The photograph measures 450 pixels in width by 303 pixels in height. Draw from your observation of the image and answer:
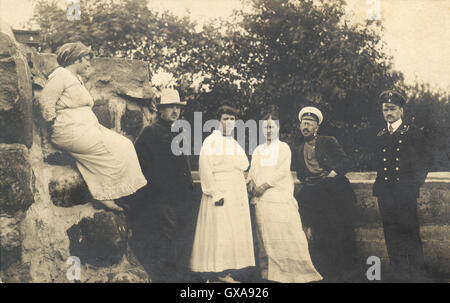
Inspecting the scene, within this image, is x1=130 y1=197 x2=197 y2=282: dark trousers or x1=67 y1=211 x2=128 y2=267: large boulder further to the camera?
x1=130 y1=197 x2=197 y2=282: dark trousers

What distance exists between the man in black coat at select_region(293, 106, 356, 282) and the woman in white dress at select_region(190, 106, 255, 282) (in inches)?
28.3

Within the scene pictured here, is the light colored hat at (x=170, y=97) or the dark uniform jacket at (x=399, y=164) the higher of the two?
the light colored hat at (x=170, y=97)

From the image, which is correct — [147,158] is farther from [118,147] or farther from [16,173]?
[16,173]

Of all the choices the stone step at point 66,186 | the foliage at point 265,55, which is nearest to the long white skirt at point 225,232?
the foliage at point 265,55

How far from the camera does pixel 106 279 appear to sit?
607 centimetres

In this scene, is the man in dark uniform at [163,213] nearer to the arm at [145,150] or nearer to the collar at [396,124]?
the arm at [145,150]

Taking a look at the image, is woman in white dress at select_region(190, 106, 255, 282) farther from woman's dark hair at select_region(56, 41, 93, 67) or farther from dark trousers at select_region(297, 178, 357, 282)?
woman's dark hair at select_region(56, 41, 93, 67)

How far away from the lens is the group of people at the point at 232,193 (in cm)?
605

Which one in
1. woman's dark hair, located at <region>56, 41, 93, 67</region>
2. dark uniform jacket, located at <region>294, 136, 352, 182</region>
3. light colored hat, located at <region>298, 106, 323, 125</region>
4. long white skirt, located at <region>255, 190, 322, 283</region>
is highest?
woman's dark hair, located at <region>56, 41, 93, 67</region>

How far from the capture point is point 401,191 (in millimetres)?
6324

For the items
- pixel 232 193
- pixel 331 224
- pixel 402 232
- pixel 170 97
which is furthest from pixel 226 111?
pixel 402 232

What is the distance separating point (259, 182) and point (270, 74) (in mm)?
1430

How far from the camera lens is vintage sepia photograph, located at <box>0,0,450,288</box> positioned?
6.02m

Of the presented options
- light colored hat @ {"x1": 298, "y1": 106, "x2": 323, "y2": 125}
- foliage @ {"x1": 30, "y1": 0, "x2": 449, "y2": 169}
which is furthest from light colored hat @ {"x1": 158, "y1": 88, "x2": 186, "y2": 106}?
light colored hat @ {"x1": 298, "y1": 106, "x2": 323, "y2": 125}
